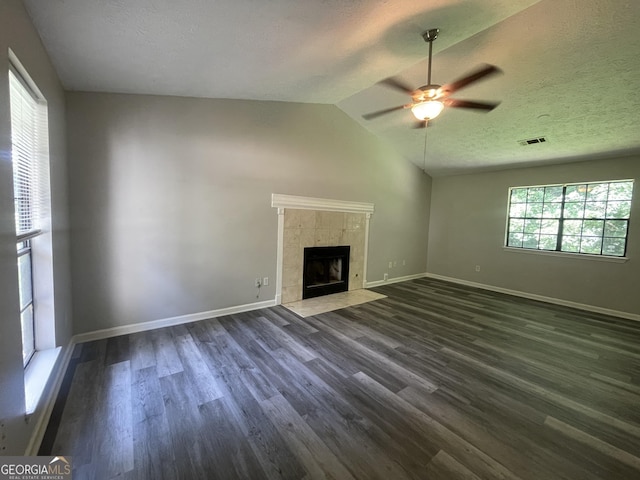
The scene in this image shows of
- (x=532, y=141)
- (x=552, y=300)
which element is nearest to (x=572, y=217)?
(x=552, y=300)

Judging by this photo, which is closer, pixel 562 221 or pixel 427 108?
pixel 427 108

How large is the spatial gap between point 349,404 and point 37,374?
2.33 m

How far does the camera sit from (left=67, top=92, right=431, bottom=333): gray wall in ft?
9.17

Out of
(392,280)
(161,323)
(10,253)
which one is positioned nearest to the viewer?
(10,253)

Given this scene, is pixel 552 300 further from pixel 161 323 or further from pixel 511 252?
pixel 161 323

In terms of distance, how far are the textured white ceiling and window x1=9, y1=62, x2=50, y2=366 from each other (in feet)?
1.59

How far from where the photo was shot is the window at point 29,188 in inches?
66.9

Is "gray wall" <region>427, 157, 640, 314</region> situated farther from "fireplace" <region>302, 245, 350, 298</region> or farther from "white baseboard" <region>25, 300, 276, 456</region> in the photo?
"white baseboard" <region>25, 300, 276, 456</region>

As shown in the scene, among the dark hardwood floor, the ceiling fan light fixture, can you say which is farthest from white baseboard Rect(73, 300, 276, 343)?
the ceiling fan light fixture

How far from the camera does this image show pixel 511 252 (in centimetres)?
549

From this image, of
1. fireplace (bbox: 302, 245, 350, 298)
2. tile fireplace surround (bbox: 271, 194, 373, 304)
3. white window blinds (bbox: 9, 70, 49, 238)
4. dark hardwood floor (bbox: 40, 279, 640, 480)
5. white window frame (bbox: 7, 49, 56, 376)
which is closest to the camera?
dark hardwood floor (bbox: 40, 279, 640, 480)

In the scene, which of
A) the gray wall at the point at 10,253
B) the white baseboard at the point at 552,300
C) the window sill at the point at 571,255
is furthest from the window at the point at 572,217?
the gray wall at the point at 10,253

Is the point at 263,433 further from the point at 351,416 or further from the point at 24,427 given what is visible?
the point at 24,427

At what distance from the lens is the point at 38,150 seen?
79.5 inches
